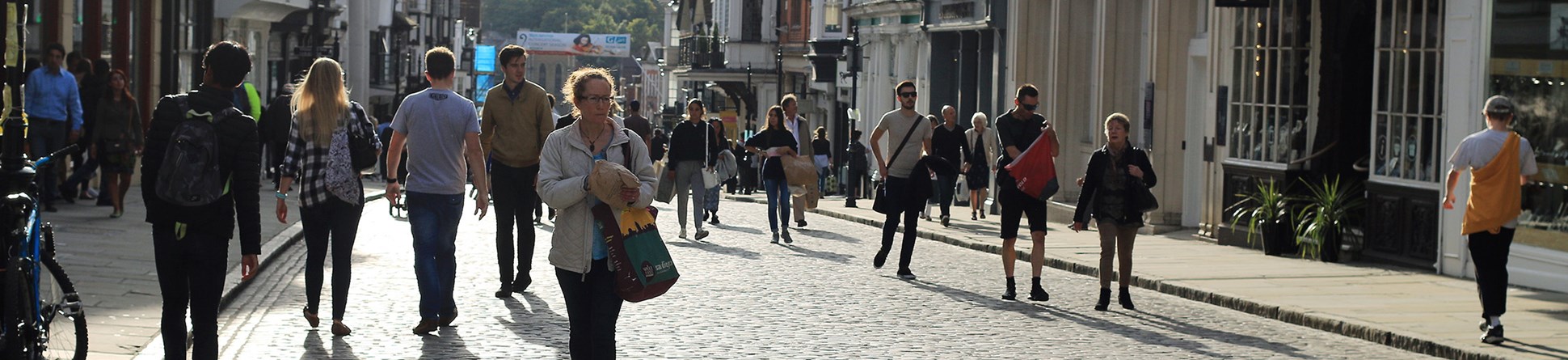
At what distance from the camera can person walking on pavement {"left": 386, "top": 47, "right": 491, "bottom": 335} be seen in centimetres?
1077

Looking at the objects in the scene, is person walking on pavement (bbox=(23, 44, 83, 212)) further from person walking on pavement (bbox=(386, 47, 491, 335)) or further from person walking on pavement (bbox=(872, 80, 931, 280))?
person walking on pavement (bbox=(386, 47, 491, 335))

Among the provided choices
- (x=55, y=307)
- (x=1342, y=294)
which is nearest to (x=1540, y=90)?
(x=1342, y=294)

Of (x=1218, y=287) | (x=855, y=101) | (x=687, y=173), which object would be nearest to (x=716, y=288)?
(x=1218, y=287)

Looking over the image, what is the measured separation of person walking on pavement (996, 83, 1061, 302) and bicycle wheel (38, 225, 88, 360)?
656cm

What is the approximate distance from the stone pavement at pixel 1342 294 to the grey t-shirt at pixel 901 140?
1247 millimetres

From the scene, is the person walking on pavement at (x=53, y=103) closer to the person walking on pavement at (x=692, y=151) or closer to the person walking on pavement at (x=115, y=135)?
the person walking on pavement at (x=115, y=135)

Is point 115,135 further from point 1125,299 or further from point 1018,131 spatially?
point 1125,299

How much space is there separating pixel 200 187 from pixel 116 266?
6190 mm

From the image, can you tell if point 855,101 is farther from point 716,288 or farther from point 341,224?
point 341,224

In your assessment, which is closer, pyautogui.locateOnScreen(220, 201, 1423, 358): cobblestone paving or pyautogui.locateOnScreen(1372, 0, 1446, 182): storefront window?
pyautogui.locateOnScreen(220, 201, 1423, 358): cobblestone paving

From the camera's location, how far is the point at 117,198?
742 inches

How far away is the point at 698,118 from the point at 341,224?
10.5 m

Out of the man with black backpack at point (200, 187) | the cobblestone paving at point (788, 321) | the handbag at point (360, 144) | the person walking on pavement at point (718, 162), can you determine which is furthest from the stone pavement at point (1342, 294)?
the man with black backpack at point (200, 187)

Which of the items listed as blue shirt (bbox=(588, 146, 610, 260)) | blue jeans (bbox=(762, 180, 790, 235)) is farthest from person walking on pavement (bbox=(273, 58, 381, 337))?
blue jeans (bbox=(762, 180, 790, 235))
